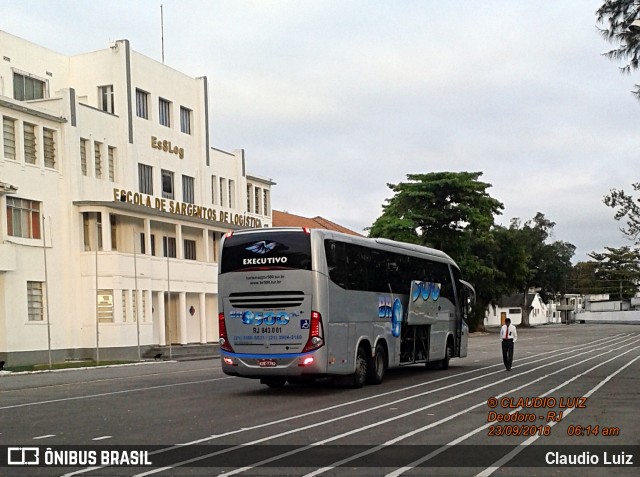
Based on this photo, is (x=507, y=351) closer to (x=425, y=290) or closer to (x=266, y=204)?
(x=425, y=290)

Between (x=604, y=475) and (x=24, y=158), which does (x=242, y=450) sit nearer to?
(x=604, y=475)

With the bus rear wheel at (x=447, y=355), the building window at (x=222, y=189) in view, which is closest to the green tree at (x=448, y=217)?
the building window at (x=222, y=189)

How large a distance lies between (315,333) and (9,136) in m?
25.3

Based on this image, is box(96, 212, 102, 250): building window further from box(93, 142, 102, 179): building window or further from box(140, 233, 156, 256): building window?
box(140, 233, 156, 256): building window

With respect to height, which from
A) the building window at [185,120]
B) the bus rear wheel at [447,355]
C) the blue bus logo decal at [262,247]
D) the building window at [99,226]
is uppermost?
the building window at [185,120]

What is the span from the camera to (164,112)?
169ft

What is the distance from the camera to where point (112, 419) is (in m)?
14.9

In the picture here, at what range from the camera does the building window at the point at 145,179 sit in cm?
4812

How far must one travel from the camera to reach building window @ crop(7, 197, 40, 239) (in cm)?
3841

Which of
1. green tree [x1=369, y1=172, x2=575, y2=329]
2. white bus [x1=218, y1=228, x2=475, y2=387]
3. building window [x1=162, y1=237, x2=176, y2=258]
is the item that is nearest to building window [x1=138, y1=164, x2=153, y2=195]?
building window [x1=162, y1=237, x2=176, y2=258]

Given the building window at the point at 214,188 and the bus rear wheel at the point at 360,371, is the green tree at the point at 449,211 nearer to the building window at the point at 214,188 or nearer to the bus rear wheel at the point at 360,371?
the building window at the point at 214,188

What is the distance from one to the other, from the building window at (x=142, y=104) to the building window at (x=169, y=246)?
7168 mm

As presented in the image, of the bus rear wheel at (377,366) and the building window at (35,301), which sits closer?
the bus rear wheel at (377,366)

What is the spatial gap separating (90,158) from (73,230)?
3.88 metres
